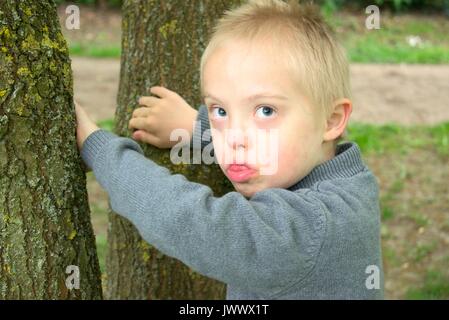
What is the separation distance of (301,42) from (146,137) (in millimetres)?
756

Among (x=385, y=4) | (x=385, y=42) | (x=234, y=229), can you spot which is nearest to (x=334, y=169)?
(x=234, y=229)

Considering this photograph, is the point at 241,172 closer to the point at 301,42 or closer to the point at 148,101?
the point at 301,42

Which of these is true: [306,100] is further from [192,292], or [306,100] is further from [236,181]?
[192,292]

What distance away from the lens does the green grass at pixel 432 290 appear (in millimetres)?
3891

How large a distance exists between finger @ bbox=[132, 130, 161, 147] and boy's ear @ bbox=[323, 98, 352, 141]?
0.69 m

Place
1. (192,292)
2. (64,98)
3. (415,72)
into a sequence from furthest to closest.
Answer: (415,72) → (192,292) → (64,98)

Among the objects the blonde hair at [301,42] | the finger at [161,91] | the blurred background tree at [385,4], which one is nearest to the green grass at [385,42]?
the blurred background tree at [385,4]

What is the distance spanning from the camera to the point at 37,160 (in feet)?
5.82

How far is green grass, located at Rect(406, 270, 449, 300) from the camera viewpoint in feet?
12.8

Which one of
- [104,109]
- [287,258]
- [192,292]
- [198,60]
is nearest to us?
[287,258]

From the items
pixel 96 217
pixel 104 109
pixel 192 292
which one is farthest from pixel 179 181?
pixel 104 109

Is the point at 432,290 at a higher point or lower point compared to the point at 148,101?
lower

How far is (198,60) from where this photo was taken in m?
2.59
